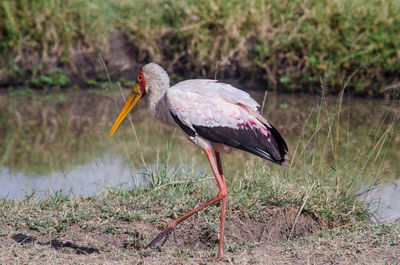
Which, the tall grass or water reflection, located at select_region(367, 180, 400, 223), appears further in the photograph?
water reflection, located at select_region(367, 180, 400, 223)

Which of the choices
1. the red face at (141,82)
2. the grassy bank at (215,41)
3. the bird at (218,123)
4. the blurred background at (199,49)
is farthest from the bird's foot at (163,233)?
the grassy bank at (215,41)

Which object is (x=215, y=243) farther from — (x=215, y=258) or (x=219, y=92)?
(x=219, y=92)

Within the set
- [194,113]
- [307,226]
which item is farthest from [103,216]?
[307,226]

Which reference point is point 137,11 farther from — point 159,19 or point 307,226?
point 307,226

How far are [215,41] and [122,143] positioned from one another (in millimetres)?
4283

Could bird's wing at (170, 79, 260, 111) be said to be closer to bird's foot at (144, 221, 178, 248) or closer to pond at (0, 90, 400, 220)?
pond at (0, 90, 400, 220)

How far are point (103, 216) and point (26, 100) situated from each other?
5.14 m

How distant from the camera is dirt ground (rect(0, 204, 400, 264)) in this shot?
3539 mm

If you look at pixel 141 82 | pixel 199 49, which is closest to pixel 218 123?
pixel 141 82

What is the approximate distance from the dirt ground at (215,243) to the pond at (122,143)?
0.60 meters

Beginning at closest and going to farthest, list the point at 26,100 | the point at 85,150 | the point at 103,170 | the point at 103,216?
the point at 103,216, the point at 103,170, the point at 85,150, the point at 26,100

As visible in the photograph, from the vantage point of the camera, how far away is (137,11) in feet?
33.7

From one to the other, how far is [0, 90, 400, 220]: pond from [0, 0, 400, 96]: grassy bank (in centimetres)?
45

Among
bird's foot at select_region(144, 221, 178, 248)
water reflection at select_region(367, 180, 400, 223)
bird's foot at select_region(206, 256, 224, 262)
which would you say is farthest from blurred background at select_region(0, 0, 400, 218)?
bird's foot at select_region(206, 256, 224, 262)
